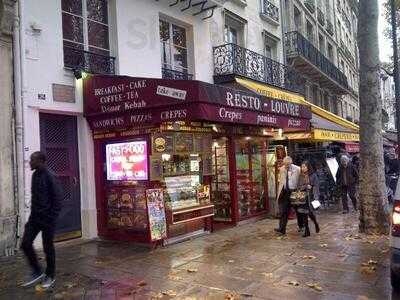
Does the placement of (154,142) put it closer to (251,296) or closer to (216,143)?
(216,143)

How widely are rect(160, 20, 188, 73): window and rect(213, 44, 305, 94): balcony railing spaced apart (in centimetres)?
128

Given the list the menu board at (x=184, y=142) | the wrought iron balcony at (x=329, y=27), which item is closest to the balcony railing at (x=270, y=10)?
the menu board at (x=184, y=142)

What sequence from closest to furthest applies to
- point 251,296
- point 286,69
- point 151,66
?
point 251,296
point 151,66
point 286,69

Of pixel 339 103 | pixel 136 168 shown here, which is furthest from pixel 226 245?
pixel 339 103

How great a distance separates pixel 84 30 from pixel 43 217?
193 inches

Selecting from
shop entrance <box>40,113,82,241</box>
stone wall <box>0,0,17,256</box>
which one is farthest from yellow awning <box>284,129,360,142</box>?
stone wall <box>0,0,17,256</box>

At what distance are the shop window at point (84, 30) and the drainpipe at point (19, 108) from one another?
111 centimetres

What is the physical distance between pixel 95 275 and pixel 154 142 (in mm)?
2733

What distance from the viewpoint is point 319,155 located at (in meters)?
15.3

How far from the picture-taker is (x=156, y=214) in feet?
26.9

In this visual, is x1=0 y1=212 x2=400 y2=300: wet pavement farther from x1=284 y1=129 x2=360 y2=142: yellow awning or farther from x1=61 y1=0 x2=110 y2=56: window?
x1=284 y1=129 x2=360 y2=142: yellow awning

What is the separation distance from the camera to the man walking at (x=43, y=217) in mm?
6051

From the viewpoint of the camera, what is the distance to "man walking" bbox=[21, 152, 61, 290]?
605cm

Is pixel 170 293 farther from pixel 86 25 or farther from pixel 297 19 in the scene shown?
pixel 297 19
